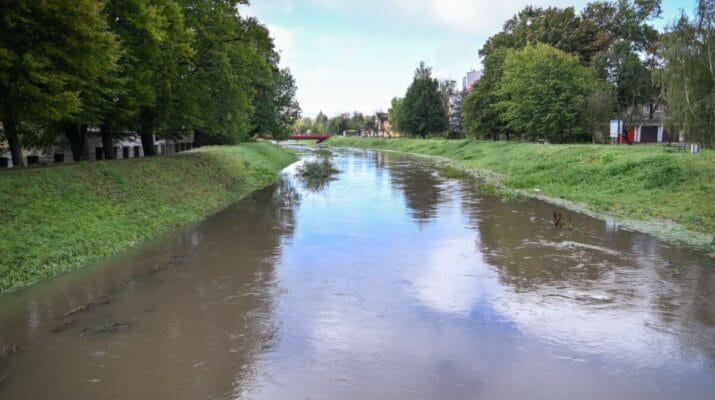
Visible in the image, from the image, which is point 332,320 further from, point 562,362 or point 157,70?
point 157,70

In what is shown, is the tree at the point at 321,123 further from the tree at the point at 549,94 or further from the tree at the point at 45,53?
the tree at the point at 45,53

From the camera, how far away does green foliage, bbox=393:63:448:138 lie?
75750 mm

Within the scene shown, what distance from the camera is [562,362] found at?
6.33 m

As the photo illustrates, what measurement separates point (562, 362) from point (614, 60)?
164 feet

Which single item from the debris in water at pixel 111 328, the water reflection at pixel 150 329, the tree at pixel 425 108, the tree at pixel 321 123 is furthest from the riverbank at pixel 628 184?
the tree at pixel 321 123

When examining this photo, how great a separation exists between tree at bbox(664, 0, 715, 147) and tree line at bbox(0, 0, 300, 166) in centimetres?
2386

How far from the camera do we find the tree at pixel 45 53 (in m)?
11.8

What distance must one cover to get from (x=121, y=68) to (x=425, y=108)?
63308 mm

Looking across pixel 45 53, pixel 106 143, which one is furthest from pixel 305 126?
pixel 45 53

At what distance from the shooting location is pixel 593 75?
43875 mm

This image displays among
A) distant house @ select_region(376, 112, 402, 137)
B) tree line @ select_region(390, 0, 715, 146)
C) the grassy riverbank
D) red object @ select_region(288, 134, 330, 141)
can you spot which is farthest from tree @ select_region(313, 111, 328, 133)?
the grassy riverbank

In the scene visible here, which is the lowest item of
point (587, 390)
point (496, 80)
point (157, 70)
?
point (587, 390)

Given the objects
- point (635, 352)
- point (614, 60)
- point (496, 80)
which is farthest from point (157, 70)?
point (614, 60)

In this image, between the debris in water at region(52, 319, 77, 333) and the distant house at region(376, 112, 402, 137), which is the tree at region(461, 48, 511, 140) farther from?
the distant house at region(376, 112, 402, 137)
